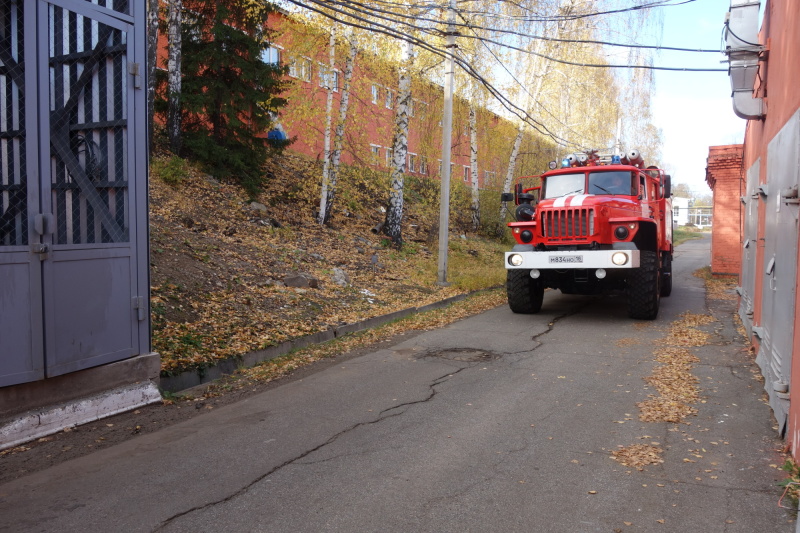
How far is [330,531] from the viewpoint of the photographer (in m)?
3.38

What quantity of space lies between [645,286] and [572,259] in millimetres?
1405

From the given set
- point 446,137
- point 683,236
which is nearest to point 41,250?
point 446,137

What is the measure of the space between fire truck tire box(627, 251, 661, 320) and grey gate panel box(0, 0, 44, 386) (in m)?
9.00

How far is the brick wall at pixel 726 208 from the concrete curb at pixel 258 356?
12.6 metres

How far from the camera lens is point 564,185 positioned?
11555mm

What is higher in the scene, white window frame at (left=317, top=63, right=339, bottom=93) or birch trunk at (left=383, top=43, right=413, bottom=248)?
white window frame at (left=317, top=63, right=339, bottom=93)

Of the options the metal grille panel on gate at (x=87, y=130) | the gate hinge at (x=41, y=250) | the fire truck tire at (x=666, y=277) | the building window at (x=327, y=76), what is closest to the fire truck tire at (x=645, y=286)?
the fire truck tire at (x=666, y=277)

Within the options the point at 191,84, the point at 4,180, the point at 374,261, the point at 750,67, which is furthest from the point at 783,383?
the point at 191,84

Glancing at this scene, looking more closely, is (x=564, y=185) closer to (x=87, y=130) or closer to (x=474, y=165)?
(x=87, y=130)

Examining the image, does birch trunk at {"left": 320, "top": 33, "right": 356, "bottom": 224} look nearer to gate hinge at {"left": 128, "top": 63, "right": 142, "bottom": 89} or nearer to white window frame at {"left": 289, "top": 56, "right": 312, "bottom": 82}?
white window frame at {"left": 289, "top": 56, "right": 312, "bottom": 82}

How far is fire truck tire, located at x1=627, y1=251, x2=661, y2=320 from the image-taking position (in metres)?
10.4

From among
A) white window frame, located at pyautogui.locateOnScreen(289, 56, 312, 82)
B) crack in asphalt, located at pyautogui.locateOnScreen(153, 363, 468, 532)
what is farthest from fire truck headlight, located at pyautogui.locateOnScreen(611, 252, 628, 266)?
white window frame, located at pyautogui.locateOnScreen(289, 56, 312, 82)

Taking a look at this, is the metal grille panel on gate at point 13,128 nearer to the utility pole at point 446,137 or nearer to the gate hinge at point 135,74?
the gate hinge at point 135,74

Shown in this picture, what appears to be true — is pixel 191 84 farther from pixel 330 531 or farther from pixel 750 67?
pixel 330 531
